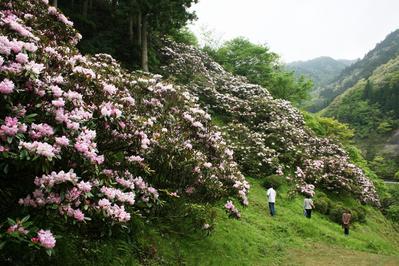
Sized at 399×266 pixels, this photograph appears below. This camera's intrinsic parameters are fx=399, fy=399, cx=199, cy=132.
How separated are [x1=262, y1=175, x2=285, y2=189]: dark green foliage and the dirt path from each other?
4.78 meters

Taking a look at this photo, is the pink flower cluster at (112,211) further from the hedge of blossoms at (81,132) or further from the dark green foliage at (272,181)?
the dark green foliage at (272,181)

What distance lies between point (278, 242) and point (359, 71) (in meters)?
183

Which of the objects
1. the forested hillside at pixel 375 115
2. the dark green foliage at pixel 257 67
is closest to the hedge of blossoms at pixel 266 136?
the dark green foliage at pixel 257 67

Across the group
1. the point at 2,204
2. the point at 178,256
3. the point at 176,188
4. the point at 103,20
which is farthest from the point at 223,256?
the point at 103,20

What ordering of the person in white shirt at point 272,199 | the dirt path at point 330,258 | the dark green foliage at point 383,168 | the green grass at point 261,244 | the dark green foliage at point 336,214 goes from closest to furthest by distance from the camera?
the green grass at point 261,244
the dirt path at point 330,258
the person in white shirt at point 272,199
the dark green foliage at point 336,214
the dark green foliage at point 383,168

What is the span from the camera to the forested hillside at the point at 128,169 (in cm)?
501

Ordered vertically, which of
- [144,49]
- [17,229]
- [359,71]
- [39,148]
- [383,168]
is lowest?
[17,229]

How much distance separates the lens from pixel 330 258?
13.9 meters

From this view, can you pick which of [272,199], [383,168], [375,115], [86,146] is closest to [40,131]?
[86,146]

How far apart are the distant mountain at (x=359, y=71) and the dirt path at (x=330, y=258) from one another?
12687 centimetres

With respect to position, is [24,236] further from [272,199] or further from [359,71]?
[359,71]

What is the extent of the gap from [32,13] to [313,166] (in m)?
18.1

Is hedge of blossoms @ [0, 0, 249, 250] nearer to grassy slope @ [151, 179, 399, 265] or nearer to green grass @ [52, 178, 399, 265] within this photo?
green grass @ [52, 178, 399, 265]

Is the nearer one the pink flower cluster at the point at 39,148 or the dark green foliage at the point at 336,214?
the pink flower cluster at the point at 39,148
